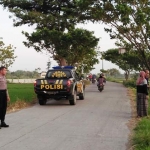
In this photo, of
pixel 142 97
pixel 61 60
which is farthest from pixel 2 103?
pixel 61 60

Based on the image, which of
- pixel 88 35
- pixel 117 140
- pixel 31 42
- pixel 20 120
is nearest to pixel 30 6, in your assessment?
pixel 31 42

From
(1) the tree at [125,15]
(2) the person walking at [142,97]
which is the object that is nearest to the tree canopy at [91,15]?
(1) the tree at [125,15]

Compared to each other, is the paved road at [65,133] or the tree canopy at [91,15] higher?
the tree canopy at [91,15]

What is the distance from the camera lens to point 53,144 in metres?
7.20

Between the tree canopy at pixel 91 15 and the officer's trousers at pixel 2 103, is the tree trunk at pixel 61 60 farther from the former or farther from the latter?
the officer's trousers at pixel 2 103

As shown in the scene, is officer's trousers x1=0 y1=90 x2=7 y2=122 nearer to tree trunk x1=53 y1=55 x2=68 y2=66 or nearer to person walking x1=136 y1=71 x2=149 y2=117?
person walking x1=136 y1=71 x2=149 y2=117

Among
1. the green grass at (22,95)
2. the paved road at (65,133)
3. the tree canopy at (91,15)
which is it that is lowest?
the paved road at (65,133)

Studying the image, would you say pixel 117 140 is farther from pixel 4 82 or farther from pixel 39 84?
pixel 39 84

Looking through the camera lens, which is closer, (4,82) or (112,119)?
(4,82)

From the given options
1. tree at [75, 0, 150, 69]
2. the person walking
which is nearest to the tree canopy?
tree at [75, 0, 150, 69]

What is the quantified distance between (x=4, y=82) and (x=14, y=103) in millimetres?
Result: 5960

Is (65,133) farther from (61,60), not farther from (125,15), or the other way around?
(61,60)

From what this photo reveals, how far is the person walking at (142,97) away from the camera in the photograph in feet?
37.7

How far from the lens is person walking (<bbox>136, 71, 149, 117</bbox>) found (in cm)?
1148
